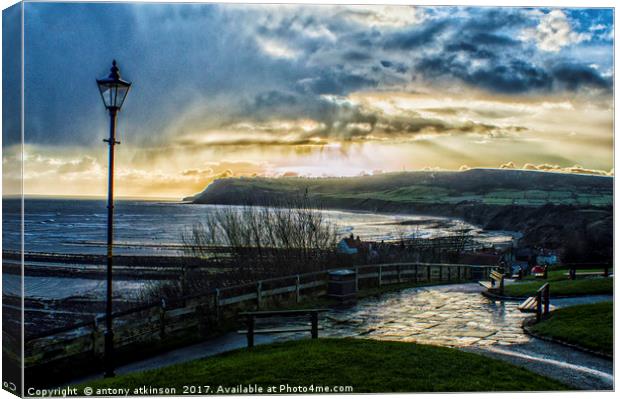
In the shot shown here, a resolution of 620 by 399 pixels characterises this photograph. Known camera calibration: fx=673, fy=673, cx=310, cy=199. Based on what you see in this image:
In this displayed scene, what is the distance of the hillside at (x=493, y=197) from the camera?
42.5ft

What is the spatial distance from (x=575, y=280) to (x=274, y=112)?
7.47 metres

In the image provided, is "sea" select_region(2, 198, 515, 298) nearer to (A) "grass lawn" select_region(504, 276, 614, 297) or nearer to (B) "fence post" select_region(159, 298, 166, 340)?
(B) "fence post" select_region(159, 298, 166, 340)

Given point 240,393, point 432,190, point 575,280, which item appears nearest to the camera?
point 240,393

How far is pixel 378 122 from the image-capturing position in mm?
12844

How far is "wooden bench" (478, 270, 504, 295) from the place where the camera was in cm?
1514

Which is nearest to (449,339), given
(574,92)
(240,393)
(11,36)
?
(240,393)

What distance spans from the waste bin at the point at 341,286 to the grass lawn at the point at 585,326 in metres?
4.81

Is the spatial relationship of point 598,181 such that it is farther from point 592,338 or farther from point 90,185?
point 90,185

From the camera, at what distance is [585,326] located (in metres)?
12.5

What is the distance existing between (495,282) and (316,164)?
217 inches

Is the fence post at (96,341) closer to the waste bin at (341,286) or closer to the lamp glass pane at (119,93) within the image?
the lamp glass pane at (119,93)
